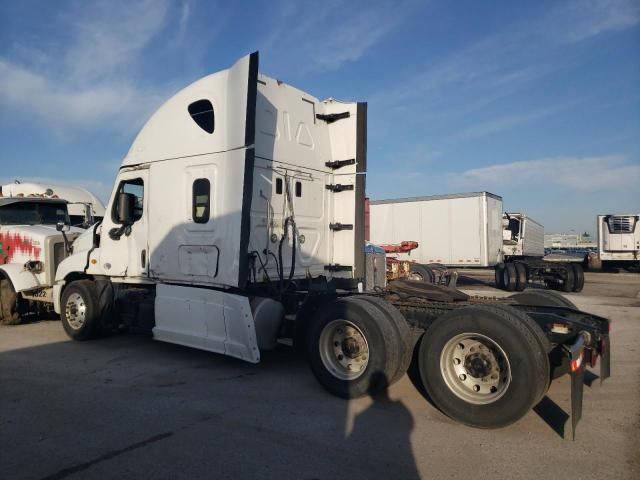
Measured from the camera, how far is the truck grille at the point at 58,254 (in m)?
9.24

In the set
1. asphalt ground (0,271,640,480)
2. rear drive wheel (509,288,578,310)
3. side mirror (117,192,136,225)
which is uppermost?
side mirror (117,192,136,225)

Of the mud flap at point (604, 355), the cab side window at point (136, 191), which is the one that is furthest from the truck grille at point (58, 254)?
the mud flap at point (604, 355)

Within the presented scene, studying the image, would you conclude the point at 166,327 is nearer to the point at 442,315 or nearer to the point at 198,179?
the point at 198,179

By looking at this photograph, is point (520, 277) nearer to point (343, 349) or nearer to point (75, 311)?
point (343, 349)

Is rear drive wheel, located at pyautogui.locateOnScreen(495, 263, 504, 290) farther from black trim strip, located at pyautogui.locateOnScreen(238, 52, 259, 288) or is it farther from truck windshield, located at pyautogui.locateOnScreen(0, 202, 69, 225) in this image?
black trim strip, located at pyautogui.locateOnScreen(238, 52, 259, 288)

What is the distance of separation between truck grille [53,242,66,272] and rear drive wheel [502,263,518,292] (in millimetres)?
15099

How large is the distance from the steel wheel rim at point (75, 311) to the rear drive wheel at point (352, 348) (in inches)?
167

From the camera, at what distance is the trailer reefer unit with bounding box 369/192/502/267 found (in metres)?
18.4

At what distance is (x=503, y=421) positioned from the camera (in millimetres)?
4258

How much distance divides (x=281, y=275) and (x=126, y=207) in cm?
255

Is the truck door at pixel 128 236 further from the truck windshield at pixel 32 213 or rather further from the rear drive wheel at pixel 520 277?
the rear drive wheel at pixel 520 277

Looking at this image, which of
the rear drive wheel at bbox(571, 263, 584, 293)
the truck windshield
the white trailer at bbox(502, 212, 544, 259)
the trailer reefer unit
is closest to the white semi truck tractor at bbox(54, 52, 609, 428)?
the truck windshield

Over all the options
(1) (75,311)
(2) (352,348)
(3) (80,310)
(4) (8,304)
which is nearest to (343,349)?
(2) (352,348)

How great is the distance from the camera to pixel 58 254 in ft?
30.6
